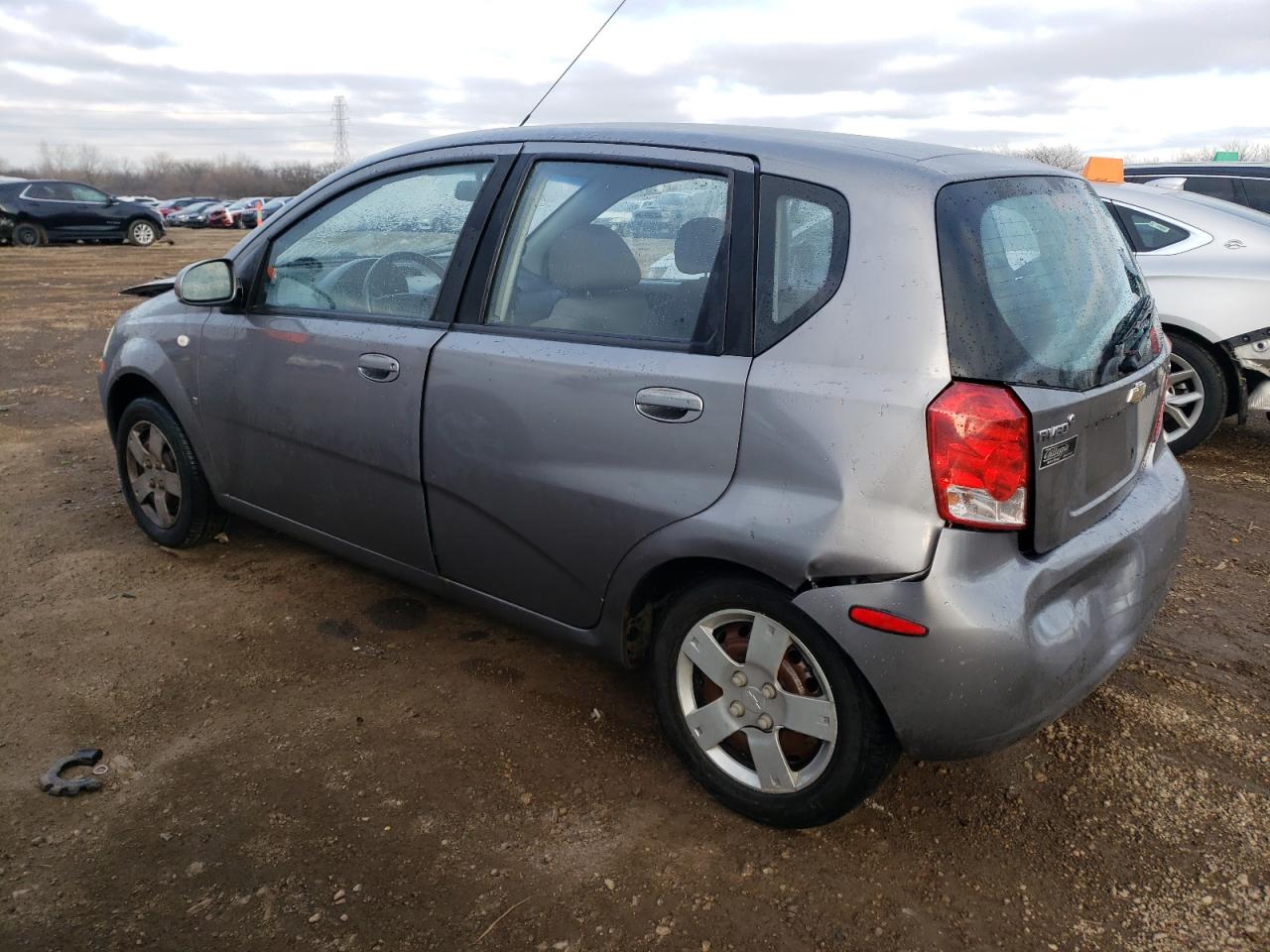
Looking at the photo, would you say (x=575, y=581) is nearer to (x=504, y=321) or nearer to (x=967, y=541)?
(x=504, y=321)

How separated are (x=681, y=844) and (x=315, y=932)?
89cm

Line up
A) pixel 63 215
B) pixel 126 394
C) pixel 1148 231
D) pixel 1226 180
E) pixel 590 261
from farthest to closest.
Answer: pixel 63 215 < pixel 1226 180 < pixel 1148 231 < pixel 126 394 < pixel 590 261

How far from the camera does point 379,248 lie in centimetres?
349

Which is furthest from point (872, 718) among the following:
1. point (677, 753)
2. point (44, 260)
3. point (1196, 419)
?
point (44, 260)

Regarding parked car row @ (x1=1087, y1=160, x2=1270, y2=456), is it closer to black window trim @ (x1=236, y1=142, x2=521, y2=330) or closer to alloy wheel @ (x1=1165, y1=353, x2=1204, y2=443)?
alloy wheel @ (x1=1165, y1=353, x2=1204, y2=443)

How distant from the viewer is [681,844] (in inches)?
103

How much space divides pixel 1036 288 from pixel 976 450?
20.2 inches

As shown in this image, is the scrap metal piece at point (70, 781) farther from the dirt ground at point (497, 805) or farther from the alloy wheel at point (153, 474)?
the alloy wheel at point (153, 474)

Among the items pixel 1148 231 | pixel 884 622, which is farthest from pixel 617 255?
pixel 1148 231

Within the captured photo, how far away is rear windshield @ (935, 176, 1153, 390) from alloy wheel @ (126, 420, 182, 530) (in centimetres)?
327

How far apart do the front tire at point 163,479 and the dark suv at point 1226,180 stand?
6.97m

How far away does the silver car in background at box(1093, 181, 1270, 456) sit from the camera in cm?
572

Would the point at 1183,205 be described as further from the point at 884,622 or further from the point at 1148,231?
the point at 884,622

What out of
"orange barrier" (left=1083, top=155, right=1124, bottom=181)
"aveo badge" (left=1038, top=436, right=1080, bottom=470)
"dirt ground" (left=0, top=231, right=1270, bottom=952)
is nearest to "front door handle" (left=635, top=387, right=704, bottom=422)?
"aveo badge" (left=1038, top=436, right=1080, bottom=470)
